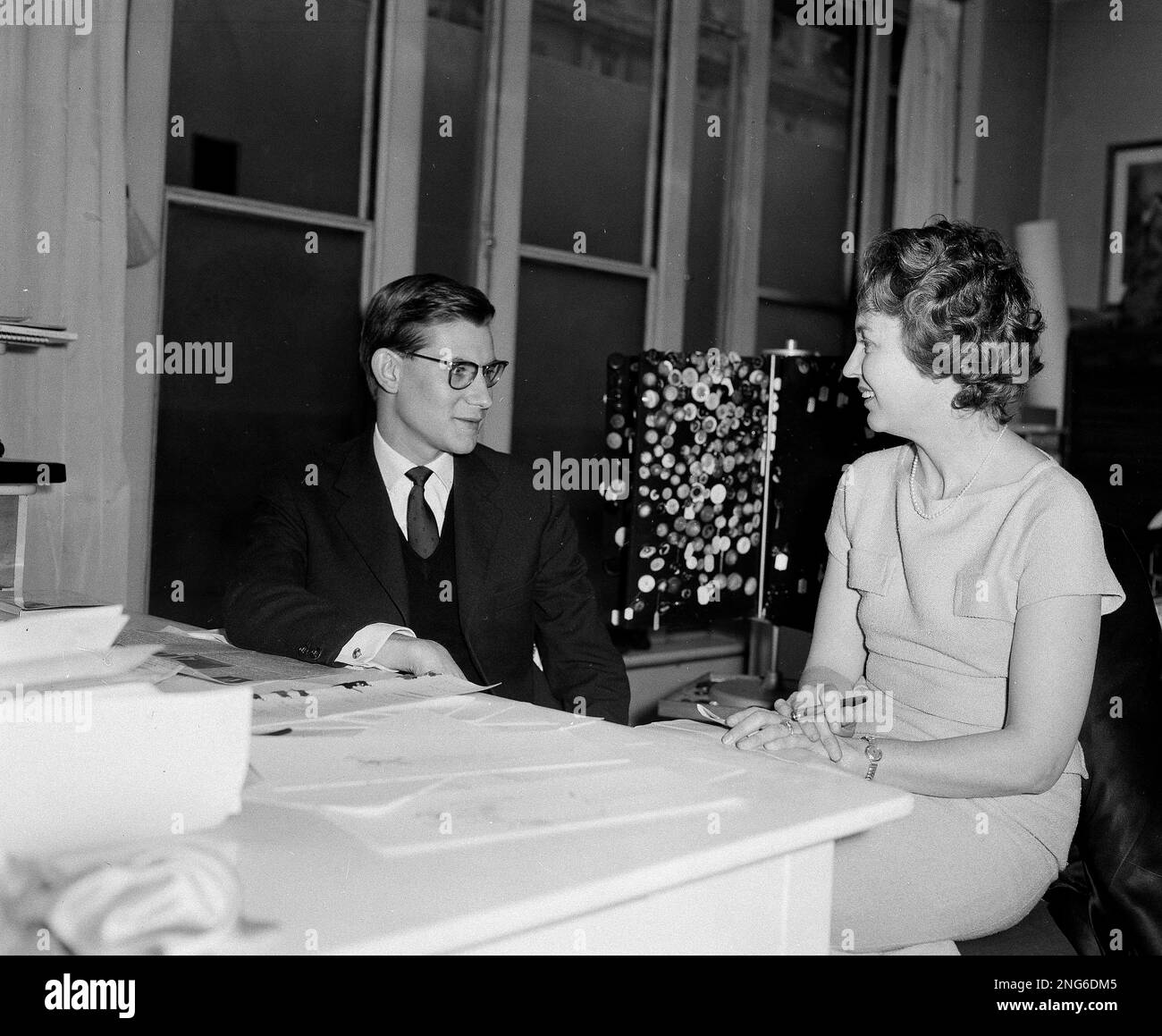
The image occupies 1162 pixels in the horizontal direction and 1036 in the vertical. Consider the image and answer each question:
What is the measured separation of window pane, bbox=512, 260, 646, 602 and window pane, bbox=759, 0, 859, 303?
0.78 meters

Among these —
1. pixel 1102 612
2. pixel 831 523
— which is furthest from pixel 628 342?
pixel 1102 612

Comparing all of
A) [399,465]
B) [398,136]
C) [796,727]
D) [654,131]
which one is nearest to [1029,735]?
[796,727]

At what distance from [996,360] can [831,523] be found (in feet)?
1.25

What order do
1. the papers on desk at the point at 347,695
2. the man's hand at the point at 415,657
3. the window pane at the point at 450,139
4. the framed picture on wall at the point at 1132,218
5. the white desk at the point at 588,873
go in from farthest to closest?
the framed picture on wall at the point at 1132,218 < the window pane at the point at 450,139 < the man's hand at the point at 415,657 < the papers on desk at the point at 347,695 < the white desk at the point at 588,873

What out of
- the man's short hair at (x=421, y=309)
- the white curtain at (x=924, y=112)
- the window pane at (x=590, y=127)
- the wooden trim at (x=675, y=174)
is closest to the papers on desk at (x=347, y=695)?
the man's short hair at (x=421, y=309)

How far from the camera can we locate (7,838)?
0.83 m

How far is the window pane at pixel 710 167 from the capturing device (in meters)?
4.57

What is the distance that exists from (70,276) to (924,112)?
3729mm

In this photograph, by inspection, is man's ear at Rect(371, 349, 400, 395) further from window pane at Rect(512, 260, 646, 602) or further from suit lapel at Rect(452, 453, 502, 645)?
window pane at Rect(512, 260, 646, 602)

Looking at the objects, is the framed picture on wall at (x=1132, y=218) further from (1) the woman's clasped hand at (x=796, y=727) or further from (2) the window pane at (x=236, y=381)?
(1) the woman's clasped hand at (x=796, y=727)

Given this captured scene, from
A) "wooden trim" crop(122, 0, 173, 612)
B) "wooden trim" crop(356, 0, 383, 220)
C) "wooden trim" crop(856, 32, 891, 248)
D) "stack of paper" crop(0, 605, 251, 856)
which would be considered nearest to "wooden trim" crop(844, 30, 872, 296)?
"wooden trim" crop(856, 32, 891, 248)

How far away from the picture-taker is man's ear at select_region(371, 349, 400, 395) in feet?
7.82

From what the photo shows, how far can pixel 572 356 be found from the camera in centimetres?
434
